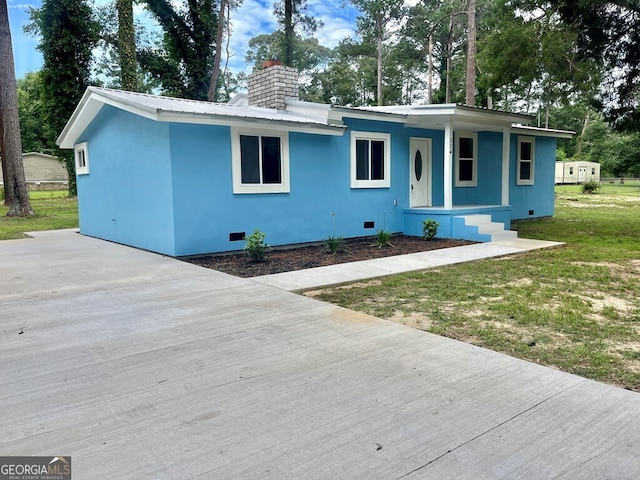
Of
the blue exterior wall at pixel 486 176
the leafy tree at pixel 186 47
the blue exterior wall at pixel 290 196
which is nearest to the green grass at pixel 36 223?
the blue exterior wall at pixel 290 196

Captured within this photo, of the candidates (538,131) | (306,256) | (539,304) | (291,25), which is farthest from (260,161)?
(291,25)

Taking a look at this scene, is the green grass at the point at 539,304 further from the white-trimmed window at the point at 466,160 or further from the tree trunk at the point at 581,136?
the tree trunk at the point at 581,136

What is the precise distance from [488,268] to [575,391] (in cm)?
446

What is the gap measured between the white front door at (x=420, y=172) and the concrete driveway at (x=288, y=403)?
7750mm

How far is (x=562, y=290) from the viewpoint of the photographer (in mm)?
5703

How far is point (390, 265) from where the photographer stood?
24.6 ft

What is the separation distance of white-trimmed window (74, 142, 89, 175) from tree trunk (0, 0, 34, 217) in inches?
242

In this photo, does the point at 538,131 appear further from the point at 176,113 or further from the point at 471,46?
the point at 176,113

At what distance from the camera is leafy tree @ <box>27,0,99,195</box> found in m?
20.8

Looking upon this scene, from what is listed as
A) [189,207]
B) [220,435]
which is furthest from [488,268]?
[220,435]

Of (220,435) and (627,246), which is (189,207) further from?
(627,246)

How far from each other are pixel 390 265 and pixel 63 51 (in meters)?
20.7

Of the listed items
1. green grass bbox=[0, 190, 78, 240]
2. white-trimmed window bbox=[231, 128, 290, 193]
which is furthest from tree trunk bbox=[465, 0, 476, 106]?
green grass bbox=[0, 190, 78, 240]

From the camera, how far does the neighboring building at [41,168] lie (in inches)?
1640
